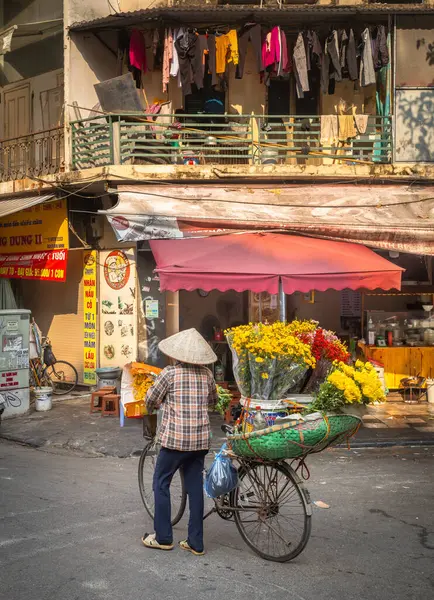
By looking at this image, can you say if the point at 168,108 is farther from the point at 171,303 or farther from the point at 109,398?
the point at 109,398

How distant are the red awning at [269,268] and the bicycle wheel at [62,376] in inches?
167

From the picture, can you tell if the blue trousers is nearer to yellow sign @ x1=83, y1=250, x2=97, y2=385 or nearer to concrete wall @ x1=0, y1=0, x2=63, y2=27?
yellow sign @ x1=83, y1=250, x2=97, y2=385

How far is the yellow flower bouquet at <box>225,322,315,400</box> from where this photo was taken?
5414mm

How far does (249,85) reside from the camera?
47.1ft

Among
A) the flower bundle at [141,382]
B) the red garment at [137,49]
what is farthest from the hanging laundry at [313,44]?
the flower bundle at [141,382]

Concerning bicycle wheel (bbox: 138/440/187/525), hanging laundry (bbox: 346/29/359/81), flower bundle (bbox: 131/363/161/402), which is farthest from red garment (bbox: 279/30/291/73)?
bicycle wheel (bbox: 138/440/187/525)

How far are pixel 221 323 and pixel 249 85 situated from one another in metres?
5.44

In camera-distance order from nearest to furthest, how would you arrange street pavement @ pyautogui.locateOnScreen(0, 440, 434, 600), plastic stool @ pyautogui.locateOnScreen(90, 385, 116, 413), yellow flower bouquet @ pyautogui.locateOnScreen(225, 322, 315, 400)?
1. street pavement @ pyautogui.locateOnScreen(0, 440, 434, 600)
2. yellow flower bouquet @ pyautogui.locateOnScreen(225, 322, 315, 400)
3. plastic stool @ pyautogui.locateOnScreen(90, 385, 116, 413)

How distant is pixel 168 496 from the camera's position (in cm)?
528

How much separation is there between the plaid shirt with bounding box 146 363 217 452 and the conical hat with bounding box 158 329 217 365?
13cm

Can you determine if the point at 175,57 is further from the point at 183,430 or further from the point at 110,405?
the point at 183,430

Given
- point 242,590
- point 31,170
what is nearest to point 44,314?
point 31,170

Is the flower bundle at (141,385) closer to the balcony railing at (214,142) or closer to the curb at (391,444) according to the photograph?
the curb at (391,444)

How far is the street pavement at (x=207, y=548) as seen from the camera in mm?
4578
